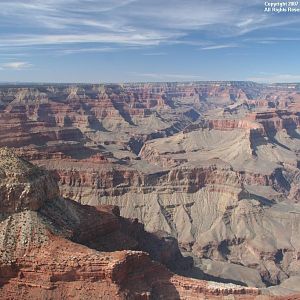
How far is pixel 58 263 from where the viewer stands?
133 ft

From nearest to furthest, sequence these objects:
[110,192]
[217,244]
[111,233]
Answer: [111,233]
[217,244]
[110,192]

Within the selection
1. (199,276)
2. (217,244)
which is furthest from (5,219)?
(217,244)

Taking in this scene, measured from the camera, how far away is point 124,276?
138 ft

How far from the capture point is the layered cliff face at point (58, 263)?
133ft

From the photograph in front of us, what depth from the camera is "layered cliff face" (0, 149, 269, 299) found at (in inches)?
1599

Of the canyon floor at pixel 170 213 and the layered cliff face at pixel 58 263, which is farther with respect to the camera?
the canyon floor at pixel 170 213

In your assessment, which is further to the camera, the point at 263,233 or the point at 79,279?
the point at 263,233

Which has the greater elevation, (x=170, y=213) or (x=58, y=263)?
(x=58, y=263)

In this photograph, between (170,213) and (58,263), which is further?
(170,213)

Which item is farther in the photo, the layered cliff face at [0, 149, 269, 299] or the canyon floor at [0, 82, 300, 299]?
the canyon floor at [0, 82, 300, 299]

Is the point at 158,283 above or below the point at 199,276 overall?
above

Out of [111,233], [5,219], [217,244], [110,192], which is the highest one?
[5,219]

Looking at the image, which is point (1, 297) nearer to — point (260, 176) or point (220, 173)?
point (220, 173)

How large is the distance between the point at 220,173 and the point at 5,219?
75696mm
